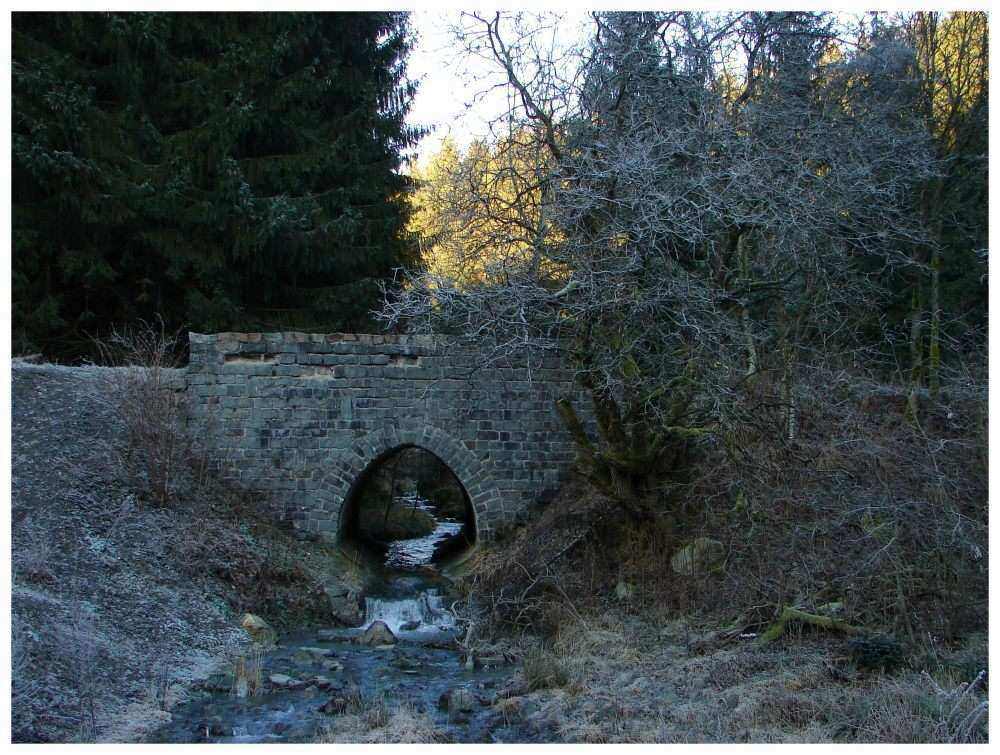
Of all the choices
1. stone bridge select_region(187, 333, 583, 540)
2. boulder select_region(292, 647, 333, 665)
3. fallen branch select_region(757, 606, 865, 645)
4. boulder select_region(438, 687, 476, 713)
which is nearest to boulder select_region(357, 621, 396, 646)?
boulder select_region(292, 647, 333, 665)

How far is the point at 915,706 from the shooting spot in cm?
595

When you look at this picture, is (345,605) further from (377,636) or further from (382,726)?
(382,726)

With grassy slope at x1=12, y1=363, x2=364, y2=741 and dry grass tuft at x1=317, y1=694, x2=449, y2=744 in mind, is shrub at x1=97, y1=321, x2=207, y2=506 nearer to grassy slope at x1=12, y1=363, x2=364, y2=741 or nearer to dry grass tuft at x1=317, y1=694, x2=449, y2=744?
grassy slope at x1=12, y1=363, x2=364, y2=741

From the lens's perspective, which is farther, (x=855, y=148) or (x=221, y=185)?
(x=221, y=185)

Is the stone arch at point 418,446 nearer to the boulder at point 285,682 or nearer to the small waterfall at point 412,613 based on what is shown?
the small waterfall at point 412,613

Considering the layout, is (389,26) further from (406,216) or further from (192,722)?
(192,722)

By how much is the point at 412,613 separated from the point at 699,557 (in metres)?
3.66

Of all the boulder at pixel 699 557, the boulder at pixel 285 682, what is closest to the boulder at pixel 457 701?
the boulder at pixel 285 682

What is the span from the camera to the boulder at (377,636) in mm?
9578

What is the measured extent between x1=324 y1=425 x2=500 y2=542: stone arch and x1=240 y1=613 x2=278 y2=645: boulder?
218 cm

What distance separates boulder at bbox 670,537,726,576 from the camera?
901 centimetres

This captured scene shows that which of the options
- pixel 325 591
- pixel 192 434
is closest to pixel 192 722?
pixel 325 591

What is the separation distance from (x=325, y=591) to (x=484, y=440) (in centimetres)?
278

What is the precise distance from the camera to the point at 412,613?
35.1ft
